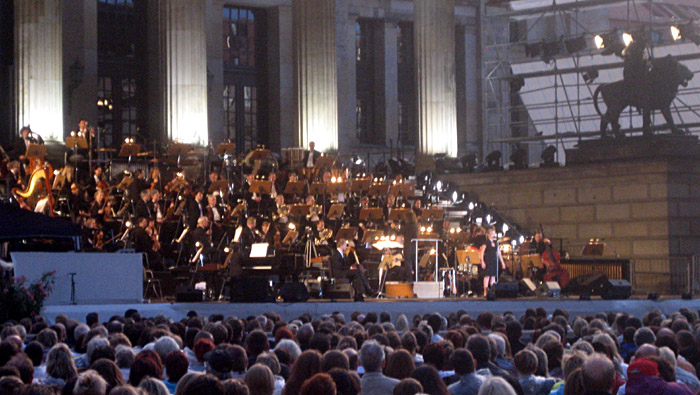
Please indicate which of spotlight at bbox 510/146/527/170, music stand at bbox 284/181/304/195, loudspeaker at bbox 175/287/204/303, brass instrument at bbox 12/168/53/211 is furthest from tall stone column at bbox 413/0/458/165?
loudspeaker at bbox 175/287/204/303

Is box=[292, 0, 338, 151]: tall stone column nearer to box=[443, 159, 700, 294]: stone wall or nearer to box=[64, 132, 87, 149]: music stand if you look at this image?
box=[443, 159, 700, 294]: stone wall

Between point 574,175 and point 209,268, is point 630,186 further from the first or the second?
point 209,268

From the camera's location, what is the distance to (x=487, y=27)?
49.6 m

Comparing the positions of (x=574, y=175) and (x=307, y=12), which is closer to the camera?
(x=574, y=175)

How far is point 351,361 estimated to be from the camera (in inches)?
456

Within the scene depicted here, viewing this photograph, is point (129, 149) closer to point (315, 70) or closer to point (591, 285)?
point (315, 70)

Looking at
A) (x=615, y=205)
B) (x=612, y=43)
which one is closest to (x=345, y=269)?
(x=615, y=205)

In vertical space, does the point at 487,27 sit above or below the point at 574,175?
above

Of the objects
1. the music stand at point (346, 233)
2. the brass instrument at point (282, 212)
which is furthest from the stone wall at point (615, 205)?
the brass instrument at point (282, 212)

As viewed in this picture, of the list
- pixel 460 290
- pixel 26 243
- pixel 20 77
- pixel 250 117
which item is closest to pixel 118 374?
pixel 26 243

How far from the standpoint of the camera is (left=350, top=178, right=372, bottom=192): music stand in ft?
114

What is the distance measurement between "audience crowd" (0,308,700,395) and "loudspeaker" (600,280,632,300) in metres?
10.7

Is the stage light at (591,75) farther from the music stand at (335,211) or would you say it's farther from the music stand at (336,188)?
the music stand at (335,211)

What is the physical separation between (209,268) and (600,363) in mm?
20648
